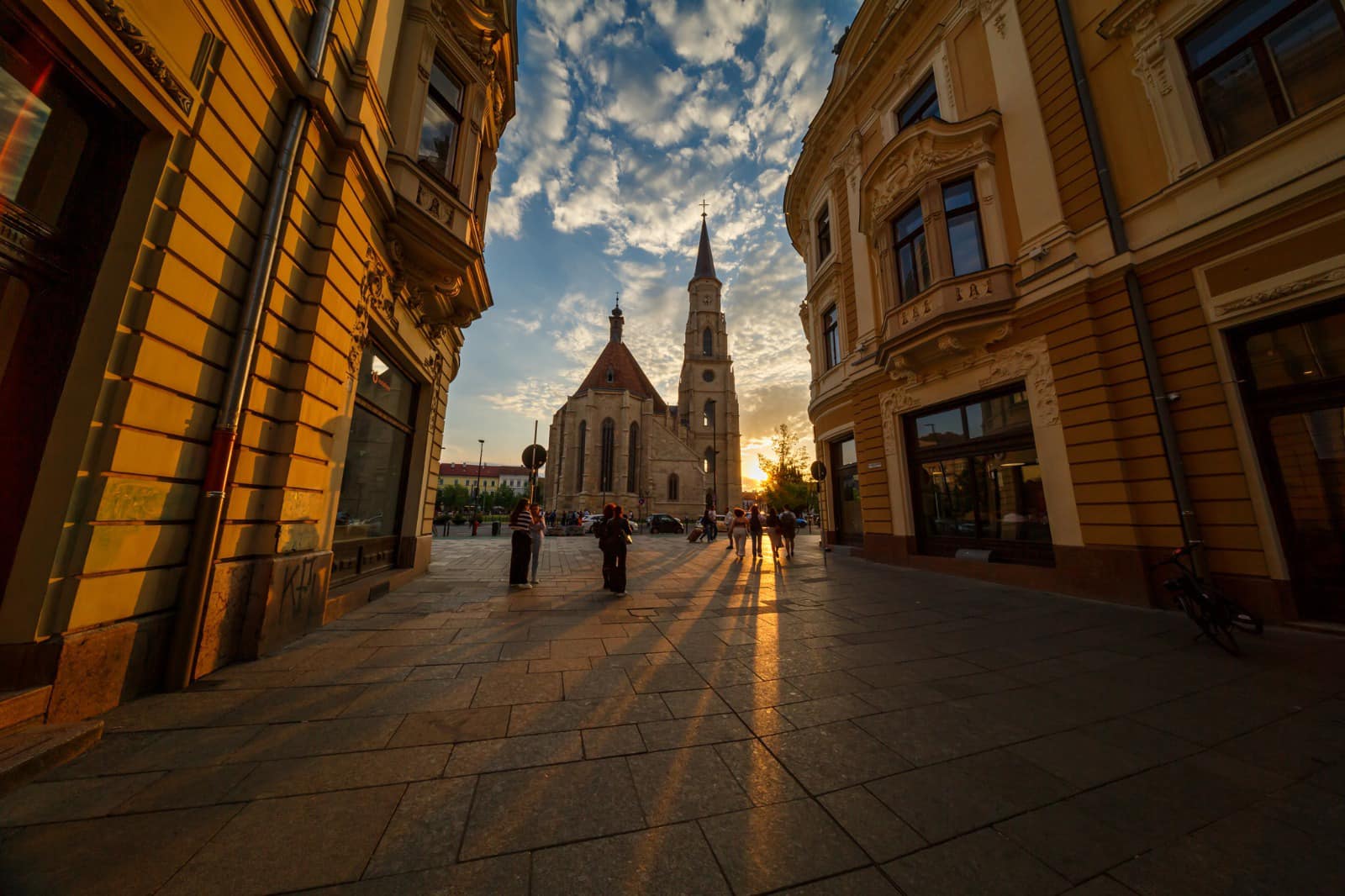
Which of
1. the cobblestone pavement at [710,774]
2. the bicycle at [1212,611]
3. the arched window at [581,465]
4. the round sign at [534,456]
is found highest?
the arched window at [581,465]

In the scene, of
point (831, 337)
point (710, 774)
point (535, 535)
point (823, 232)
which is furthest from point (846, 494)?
point (710, 774)

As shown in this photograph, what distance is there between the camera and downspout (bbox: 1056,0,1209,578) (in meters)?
6.06

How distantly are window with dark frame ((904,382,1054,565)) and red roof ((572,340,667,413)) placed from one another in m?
35.5

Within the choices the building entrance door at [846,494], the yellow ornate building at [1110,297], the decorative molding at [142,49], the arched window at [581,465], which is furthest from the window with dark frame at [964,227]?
the arched window at [581,465]

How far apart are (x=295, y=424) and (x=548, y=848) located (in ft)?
15.1

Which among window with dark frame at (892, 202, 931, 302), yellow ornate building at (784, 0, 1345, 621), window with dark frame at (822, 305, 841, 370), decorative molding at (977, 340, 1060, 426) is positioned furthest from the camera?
window with dark frame at (822, 305, 841, 370)

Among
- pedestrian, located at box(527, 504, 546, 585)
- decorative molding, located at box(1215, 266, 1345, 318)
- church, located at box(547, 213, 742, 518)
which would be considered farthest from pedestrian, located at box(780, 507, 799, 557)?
church, located at box(547, 213, 742, 518)

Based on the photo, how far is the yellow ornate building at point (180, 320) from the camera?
9.21 ft

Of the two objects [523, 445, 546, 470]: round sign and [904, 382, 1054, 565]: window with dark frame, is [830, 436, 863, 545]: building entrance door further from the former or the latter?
[523, 445, 546, 470]: round sign

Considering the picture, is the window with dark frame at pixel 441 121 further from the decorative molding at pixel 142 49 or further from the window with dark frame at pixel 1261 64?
the window with dark frame at pixel 1261 64

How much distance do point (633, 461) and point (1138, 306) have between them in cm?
3880

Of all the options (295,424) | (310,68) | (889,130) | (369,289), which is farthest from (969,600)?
(889,130)

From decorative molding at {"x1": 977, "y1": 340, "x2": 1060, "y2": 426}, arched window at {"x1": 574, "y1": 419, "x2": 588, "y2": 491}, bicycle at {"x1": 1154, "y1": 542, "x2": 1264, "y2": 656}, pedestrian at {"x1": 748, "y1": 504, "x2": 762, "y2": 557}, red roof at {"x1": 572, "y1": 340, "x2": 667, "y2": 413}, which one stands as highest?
red roof at {"x1": 572, "y1": 340, "x2": 667, "y2": 413}

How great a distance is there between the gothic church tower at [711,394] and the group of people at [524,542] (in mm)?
39857
